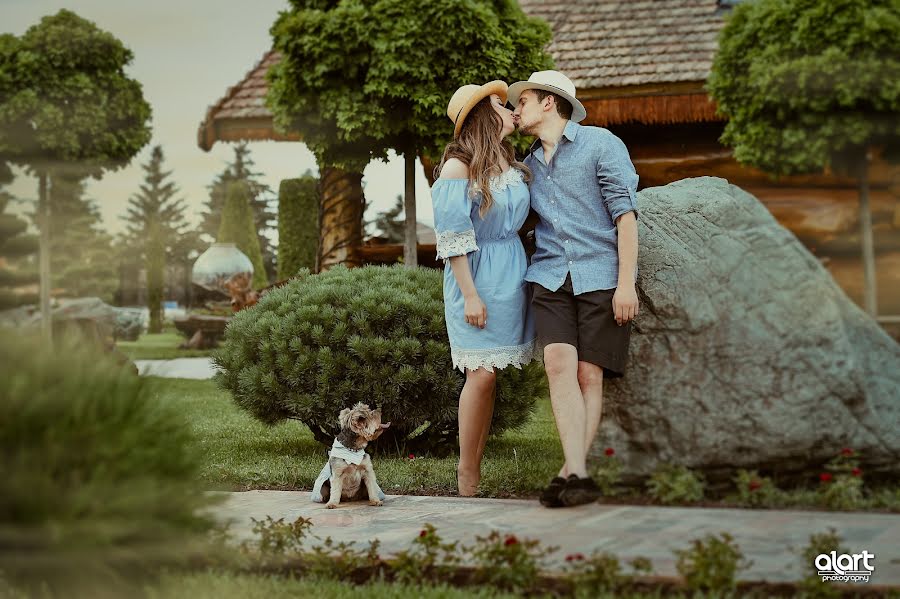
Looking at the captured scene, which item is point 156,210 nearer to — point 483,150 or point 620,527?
point 483,150

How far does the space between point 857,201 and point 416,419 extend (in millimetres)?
7570

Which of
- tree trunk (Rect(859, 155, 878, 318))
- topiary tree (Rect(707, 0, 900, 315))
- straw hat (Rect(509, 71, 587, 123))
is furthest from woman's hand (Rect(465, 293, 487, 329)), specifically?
tree trunk (Rect(859, 155, 878, 318))

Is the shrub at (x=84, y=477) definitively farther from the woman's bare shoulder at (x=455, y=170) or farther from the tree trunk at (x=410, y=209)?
the tree trunk at (x=410, y=209)

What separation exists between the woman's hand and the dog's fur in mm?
640

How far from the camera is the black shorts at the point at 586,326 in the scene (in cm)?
403

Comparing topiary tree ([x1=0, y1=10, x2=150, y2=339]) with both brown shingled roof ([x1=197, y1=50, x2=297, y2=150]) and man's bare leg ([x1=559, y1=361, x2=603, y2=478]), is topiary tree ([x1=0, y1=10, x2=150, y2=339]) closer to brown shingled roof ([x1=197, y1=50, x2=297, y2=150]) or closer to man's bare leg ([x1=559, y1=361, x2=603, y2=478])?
brown shingled roof ([x1=197, y1=50, x2=297, y2=150])

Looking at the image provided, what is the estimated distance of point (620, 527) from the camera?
136 inches

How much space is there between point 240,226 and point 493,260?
23166mm

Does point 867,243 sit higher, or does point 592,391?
point 867,243

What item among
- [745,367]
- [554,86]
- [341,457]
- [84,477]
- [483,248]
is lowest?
[341,457]

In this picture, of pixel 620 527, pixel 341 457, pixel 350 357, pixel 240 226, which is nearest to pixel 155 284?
pixel 240 226

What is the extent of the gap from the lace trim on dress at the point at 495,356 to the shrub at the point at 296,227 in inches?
466

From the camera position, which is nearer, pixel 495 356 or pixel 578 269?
pixel 578 269

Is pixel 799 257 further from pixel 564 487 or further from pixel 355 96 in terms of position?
pixel 355 96
